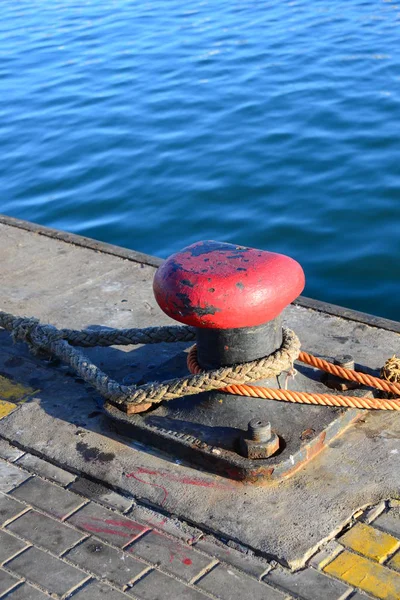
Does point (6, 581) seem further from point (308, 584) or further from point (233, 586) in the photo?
point (308, 584)

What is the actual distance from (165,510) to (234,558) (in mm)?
346

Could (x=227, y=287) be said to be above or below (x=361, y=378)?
above

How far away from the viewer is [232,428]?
128 inches

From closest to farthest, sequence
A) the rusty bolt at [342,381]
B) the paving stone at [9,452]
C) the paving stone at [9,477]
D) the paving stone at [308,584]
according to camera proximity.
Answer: the paving stone at [308,584] < the paving stone at [9,477] < the paving stone at [9,452] < the rusty bolt at [342,381]

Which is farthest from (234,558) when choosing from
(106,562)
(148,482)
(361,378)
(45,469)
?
(361,378)

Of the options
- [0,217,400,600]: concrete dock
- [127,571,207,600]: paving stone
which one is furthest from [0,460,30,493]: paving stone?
[127,571,207,600]: paving stone

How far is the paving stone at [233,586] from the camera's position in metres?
2.60

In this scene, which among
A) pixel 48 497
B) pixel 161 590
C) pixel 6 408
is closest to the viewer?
pixel 161 590

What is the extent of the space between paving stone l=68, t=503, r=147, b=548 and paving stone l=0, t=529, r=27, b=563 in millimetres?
195

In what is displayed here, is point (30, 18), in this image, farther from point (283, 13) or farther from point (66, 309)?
point (66, 309)

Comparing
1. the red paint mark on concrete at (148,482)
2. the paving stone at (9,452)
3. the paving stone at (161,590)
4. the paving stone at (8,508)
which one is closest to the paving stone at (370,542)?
the paving stone at (161,590)

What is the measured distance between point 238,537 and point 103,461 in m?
0.70

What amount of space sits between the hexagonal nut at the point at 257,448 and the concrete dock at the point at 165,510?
12cm

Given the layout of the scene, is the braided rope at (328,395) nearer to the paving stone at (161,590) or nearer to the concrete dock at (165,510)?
the concrete dock at (165,510)
